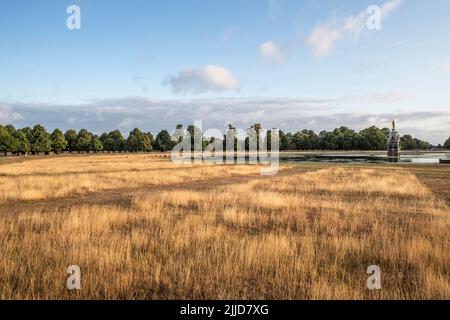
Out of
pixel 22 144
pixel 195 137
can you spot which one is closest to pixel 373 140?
pixel 195 137

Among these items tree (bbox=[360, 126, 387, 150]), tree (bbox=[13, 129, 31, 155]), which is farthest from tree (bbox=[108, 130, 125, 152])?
tree (bbox=[360, 126, 387, 150])

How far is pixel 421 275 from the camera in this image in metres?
6.98

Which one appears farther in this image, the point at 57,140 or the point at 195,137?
the point at 195,137

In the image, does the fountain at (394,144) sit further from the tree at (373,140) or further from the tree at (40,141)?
the tree at (40,141)

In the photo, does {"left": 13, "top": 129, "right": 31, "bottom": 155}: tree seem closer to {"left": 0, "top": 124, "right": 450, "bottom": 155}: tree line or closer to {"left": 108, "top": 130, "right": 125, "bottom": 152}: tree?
{"left": 0, "top": 124, "right": 450, "bottom": 155}: tree line

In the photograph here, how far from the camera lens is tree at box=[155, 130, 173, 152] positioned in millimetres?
158938

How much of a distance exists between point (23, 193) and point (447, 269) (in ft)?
69.7

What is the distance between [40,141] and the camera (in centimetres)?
11256

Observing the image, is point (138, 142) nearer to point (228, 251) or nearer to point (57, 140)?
point (57, 140)

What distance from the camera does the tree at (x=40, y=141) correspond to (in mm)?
110875

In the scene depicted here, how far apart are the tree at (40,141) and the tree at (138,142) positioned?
42.2 m

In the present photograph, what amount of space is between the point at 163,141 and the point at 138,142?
12887 millimetres

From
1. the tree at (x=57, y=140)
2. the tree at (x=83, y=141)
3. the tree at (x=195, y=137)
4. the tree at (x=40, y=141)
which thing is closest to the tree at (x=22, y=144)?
the tree at (x=40, y=141)
